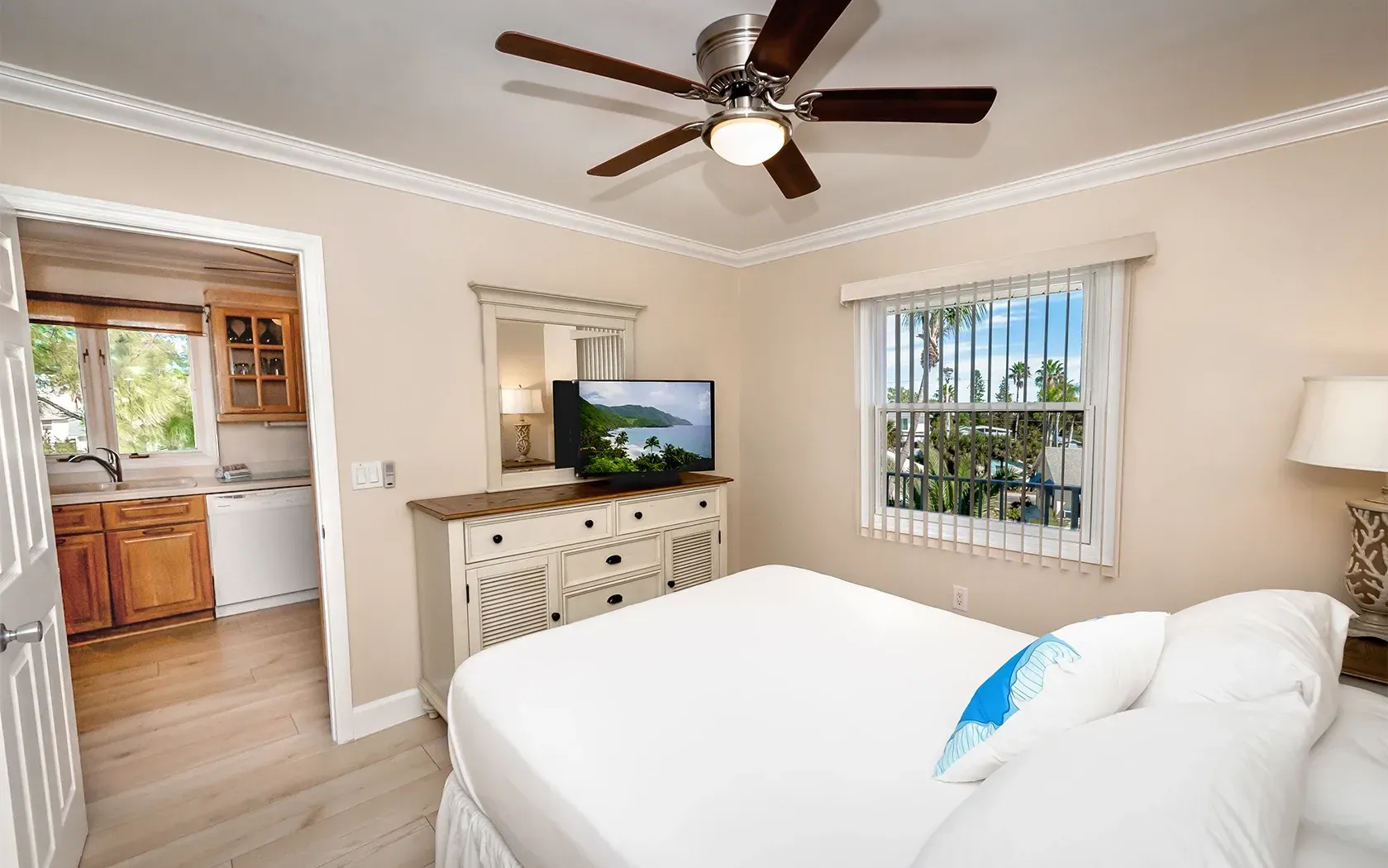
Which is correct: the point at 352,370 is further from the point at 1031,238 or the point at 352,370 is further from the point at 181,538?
the point at 1031,238

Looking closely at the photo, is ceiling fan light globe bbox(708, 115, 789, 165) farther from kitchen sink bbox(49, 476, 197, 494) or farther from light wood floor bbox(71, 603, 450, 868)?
kitchen sink bbox(49, 476, 197, 494)

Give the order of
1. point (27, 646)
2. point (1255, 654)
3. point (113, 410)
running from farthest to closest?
point (113, 410) → point (27, 646) → point (1255, 654)

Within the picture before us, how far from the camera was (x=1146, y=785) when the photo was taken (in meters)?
0.72

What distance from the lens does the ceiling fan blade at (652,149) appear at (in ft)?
5.17

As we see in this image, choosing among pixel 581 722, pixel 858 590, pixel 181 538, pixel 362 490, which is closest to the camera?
pixel 581 722

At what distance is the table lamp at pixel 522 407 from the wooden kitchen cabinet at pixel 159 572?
265 centimetres

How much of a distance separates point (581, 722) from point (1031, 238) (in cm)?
281

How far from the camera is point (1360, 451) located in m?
1.69

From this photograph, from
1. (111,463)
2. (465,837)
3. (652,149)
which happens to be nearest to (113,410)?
(111,463)

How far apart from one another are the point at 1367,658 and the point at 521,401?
337cm

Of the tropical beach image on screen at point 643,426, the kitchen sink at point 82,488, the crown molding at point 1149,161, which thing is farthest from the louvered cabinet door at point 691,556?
the kitchen sink at point 82,488

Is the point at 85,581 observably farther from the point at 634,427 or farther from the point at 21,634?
the point at 634,427

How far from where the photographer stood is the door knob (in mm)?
1301

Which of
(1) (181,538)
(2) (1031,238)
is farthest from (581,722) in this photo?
(1) (181,538)
